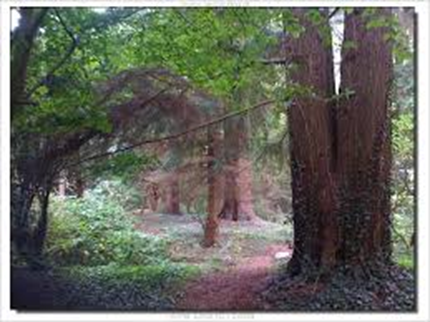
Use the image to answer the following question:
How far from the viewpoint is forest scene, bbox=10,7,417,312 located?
113 inches

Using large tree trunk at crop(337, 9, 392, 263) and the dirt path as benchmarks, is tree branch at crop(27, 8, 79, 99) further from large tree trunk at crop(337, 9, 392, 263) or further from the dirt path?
large tree trunk at crop(337, 9, 392, 263)

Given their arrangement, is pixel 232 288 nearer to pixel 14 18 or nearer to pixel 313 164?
pixel 313 164

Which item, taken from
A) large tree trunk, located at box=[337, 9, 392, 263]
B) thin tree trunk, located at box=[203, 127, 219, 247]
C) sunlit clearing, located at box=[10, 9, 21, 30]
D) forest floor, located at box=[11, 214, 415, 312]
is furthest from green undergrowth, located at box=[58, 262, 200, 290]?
sunlit clearing, located at box=[10, 9, 21, 30]

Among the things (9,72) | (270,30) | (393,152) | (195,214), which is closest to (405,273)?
(393,152)

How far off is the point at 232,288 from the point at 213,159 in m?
0.71

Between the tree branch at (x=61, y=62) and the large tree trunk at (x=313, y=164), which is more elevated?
the tree branch at (x=61, y=62)

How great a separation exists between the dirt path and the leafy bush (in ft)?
0.84

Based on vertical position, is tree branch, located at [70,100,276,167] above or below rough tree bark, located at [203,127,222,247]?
above

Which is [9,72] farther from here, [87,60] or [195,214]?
[195,214]

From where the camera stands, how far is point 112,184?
3.07 m

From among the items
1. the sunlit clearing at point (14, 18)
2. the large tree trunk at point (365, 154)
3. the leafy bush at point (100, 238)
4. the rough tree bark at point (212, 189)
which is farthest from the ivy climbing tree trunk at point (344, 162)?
the sunlit clearing at point (14, 18)

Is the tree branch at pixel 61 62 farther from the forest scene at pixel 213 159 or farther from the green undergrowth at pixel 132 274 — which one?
the green undergrowth at pixel 132 274

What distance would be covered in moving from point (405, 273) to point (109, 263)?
1520mm

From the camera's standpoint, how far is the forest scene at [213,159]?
2.88 metres
